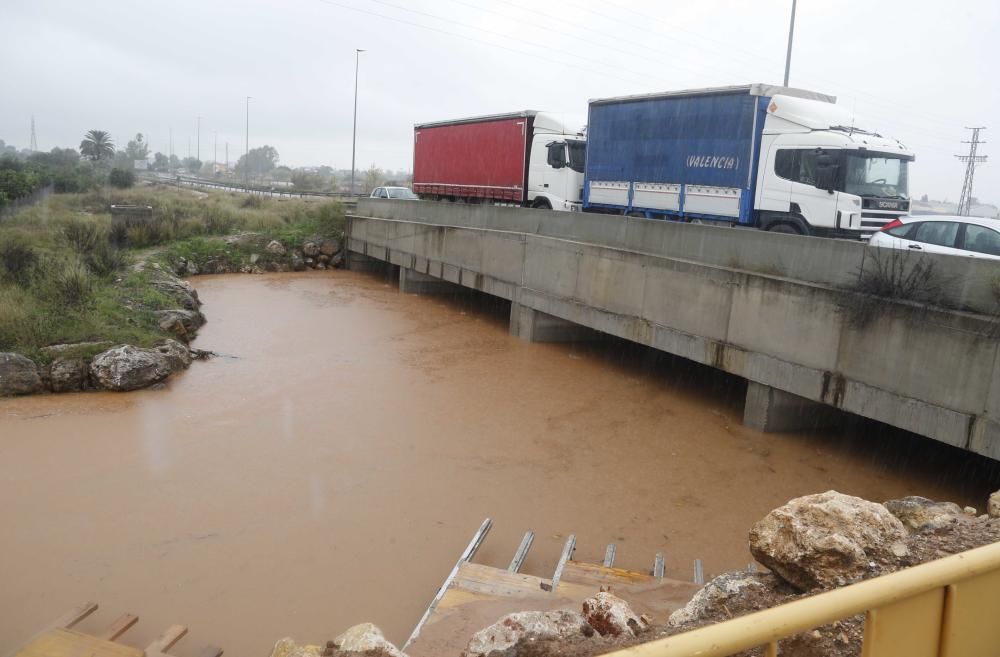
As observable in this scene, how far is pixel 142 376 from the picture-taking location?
12.6 metres

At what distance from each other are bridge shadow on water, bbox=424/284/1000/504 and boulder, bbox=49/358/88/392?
8.65 meters

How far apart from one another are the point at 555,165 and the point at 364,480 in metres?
12.9

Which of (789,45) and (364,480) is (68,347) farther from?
(789,45)

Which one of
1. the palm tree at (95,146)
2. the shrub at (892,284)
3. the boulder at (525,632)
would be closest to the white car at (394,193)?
the shrub at (892,284)

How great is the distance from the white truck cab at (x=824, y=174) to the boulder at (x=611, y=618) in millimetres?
10917

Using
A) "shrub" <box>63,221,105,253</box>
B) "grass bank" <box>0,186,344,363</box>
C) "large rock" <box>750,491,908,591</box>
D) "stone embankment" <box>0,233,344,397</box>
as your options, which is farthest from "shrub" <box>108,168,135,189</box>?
"large rock" <box>750,491,908,591</box>

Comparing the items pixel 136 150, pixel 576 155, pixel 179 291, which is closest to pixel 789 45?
pixel 576 155

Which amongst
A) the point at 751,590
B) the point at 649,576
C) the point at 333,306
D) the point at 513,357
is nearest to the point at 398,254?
the point at 333,306

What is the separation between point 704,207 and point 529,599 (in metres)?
11.7

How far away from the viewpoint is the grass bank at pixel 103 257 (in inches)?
532

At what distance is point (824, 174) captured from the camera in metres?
13.5

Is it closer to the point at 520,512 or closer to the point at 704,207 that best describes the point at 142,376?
the point at 520,512

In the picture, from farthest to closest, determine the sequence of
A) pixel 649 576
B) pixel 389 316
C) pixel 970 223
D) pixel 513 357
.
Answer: pixel 389 316
pixel 513 357
pixel 970 223
pixel 649 576

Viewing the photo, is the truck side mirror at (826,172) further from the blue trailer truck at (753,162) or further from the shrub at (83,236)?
the shrub at (83,236)
